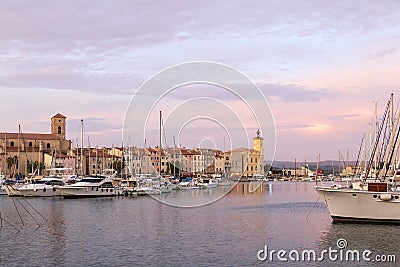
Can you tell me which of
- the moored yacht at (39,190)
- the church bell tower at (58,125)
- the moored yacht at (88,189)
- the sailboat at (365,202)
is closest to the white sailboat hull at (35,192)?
the moored yacht at (39,190)

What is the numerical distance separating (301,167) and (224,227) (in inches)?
6187

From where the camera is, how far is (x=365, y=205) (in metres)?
29.6

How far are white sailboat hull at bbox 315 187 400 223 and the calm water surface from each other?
1.99 feet

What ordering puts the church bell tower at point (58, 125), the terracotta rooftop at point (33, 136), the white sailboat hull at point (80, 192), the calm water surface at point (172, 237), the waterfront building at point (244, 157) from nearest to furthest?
the calm water surface at point (172, 237), the white sailboat hull at point (80, 192), the waterfront building at point (244, 157), the terracotta rooftop at point (33, 136), the church bell tower at point (58, 125)

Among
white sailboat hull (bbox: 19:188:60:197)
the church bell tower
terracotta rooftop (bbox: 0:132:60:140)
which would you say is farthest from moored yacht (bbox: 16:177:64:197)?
the church bell tower

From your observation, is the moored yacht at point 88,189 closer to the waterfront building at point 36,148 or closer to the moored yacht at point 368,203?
the moored yacht at point 368,203

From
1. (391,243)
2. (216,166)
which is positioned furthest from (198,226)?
(216,166)

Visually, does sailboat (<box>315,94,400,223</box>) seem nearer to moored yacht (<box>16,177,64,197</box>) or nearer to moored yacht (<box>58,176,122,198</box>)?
moored yacht (<box>58,176,122,198</box>)

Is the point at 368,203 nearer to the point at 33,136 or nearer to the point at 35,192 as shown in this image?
the point at 35,192

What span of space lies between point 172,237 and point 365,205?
10.3 meters

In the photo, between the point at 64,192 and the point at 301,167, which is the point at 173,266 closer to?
the point at 64,192

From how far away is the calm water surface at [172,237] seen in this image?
22.1m

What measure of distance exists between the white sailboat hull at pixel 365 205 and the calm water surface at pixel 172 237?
61cm

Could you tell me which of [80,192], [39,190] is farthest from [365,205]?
[39,190]
